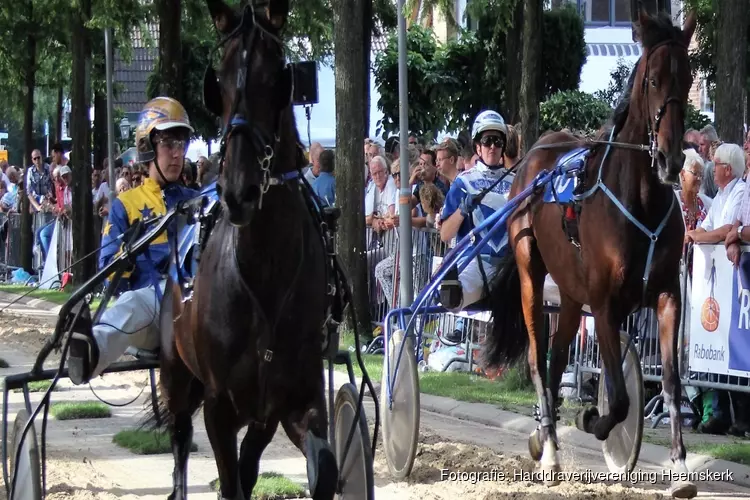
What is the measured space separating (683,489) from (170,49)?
11432 mm

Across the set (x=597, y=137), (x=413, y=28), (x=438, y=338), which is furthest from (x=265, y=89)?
(x=413, y=28)

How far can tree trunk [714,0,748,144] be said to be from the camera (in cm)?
1224

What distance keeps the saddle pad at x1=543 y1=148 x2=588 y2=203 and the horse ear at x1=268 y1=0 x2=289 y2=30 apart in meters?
2.92

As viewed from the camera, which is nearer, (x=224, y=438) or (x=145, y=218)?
(x=224, y=438)

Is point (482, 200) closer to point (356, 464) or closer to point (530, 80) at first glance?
point (530, 80)

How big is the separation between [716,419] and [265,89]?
5187mm

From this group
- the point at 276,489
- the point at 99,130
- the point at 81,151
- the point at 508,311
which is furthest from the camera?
the point at 99,130

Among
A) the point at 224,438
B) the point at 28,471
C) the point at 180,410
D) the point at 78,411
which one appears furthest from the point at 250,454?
the point at 78,411

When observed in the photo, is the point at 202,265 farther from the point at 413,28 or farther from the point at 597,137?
the point at 413,28

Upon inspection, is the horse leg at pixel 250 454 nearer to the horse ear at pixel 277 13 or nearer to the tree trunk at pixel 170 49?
the horse ear at pixel 277 13

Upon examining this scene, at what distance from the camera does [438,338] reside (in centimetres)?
1159

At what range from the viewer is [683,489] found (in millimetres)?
6207

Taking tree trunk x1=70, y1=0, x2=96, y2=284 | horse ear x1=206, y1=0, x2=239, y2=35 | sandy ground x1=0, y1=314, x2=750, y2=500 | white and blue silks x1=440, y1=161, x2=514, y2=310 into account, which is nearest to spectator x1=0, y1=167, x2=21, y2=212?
tree trunk x1=70, y1=0, x2=96, y2=284

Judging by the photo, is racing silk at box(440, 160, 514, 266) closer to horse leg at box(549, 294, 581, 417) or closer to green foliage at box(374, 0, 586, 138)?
horse leg at box(549, 294, 581, 417)
